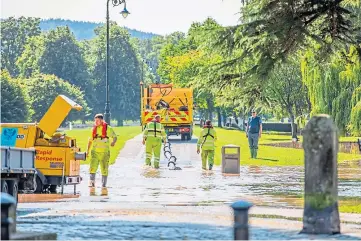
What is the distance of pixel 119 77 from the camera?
15375cm

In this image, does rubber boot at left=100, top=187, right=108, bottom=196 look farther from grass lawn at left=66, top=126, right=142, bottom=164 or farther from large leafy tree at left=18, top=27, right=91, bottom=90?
large leafy tree at left=18, top=27, right=91, bottom=90

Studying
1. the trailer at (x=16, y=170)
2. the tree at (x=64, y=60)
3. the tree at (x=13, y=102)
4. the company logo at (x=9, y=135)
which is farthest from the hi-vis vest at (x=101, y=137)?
the tree at (x=64, y=60)

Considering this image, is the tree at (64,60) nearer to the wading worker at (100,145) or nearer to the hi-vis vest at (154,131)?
the hi-vis vest at (154,131)

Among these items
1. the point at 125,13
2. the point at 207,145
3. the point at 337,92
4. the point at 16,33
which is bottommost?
the point at 207,145

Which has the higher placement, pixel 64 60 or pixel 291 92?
pixel 64 60

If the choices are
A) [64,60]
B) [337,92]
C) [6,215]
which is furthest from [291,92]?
[64,60]

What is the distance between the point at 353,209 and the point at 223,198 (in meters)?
3.08

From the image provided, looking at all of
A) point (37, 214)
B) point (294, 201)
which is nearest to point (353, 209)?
point (294, 201)

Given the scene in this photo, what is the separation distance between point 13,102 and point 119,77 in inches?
1859

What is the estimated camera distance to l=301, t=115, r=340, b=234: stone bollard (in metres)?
13.8

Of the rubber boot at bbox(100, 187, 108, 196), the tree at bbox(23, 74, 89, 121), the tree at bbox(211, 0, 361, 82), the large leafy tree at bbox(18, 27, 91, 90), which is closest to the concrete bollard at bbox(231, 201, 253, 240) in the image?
the tree at bbox(211, 0, 361, 82)

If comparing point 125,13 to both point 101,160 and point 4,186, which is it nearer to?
point 101,160

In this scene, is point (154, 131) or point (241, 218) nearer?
point (241, 218)

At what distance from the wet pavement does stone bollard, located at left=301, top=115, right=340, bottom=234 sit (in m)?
0.27
